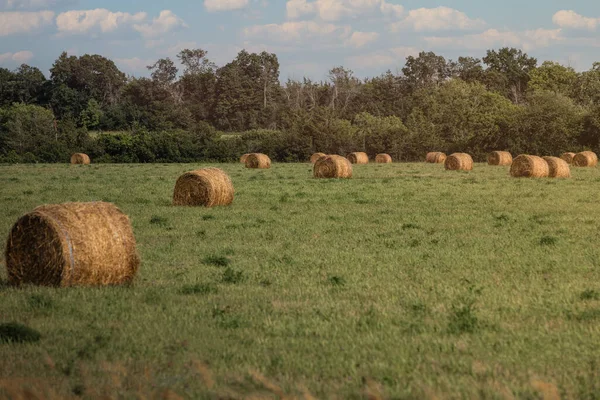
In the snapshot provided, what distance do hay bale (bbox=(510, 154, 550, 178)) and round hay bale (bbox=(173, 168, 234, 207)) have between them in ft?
62.1

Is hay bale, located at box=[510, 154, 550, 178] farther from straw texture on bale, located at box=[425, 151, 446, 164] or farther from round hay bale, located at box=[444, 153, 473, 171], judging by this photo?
straw texture on bale, located at box=[425, 151, 446, 164]

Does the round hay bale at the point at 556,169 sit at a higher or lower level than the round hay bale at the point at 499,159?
higher

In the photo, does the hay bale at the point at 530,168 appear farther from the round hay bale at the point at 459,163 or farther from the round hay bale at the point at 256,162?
the round hay bale at the point at 256,162

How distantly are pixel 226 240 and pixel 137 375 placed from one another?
9.75m

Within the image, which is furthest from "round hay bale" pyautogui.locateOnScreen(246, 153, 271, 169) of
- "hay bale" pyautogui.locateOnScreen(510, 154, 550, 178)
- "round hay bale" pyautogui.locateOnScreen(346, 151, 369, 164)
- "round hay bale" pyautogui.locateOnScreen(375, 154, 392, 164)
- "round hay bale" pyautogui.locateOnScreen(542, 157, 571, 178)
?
"round hay bale" pyautogui.locateOnScreen(542, 157, 571, 178)

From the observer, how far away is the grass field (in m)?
7.16

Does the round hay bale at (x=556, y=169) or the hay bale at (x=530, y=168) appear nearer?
the hay bale at (x=530, y=168)

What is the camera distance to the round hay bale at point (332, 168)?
39062mm

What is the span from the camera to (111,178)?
39906 millimetres

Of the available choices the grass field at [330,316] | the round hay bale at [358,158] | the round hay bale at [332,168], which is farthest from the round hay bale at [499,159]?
the grass field at [330,316]

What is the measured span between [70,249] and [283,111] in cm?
10643

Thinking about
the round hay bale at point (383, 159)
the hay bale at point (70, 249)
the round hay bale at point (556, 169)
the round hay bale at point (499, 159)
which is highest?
the hay bale at point (70, 249)

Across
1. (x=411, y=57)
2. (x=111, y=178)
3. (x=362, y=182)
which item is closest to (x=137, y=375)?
(x=362, y=182)

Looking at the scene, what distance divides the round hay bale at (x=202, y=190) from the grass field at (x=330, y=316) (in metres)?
4.36
